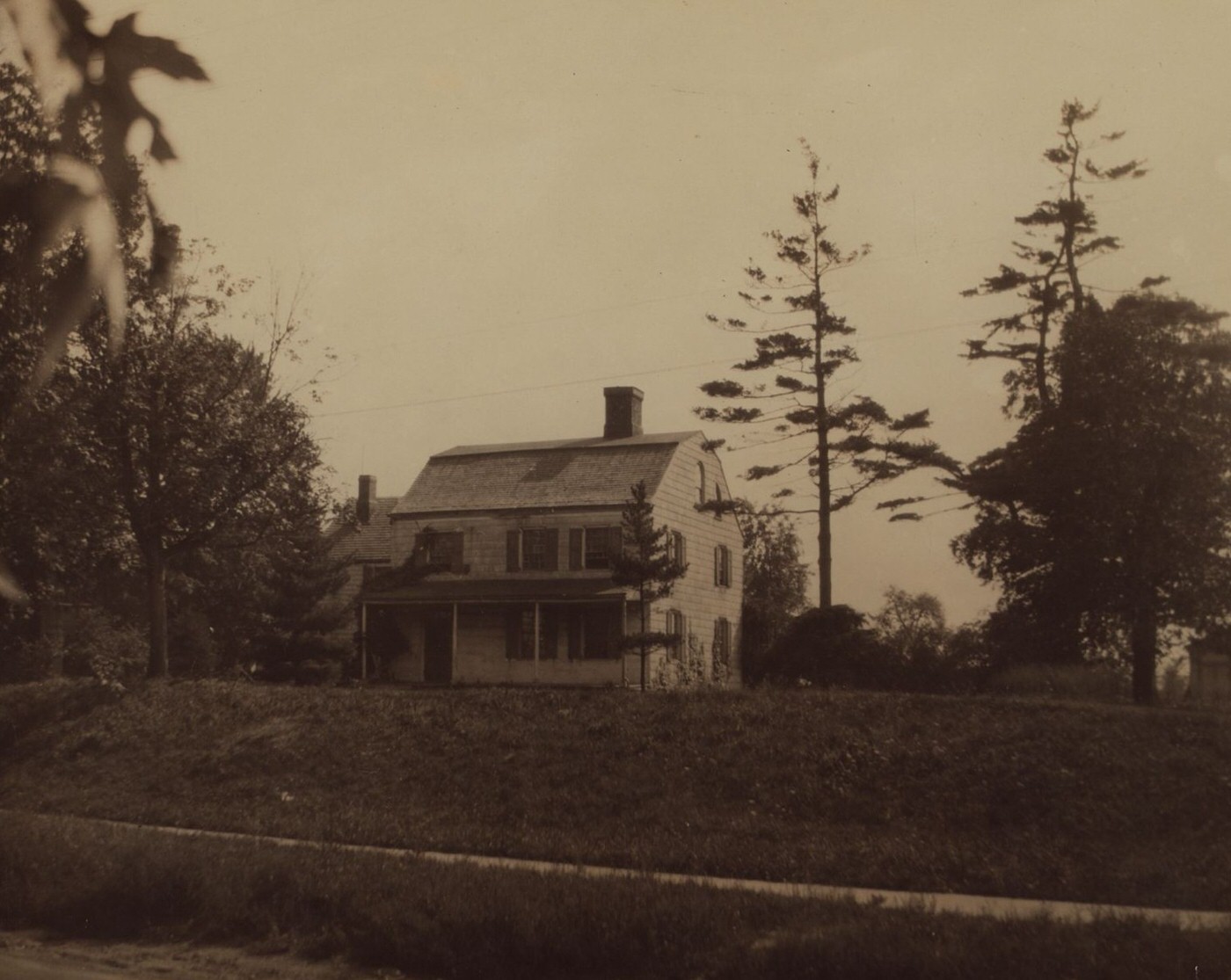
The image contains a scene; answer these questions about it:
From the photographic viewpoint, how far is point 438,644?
122ft

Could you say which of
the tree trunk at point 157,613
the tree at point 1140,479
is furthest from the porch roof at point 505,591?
the tree at point 1140,479

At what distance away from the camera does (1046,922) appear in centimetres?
816

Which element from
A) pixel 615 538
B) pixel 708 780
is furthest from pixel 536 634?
pixel 708 780

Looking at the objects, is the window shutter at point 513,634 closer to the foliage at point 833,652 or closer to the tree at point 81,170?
the foliage at point 833,652

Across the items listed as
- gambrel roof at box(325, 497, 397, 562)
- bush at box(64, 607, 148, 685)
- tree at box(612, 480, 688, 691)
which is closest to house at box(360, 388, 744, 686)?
tree at box(612, 480, 688, 691)

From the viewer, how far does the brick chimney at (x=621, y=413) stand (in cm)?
4041

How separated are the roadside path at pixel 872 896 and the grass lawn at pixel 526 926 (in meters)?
0.47

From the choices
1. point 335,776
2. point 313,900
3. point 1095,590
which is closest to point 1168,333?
point 1095,590

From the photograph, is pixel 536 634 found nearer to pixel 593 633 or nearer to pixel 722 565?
pixel 593 633

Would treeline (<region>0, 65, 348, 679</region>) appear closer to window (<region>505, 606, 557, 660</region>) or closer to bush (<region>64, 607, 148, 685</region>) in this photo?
bush (<region>64, 607, 148, 685</region>)

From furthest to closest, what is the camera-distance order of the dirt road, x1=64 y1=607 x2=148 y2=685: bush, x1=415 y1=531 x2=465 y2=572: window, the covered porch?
1. x1=64 y1=607 x2=148 y2=685: bush
2. x1=415 y1=531 x2=465 y2=572: window
3. the covered porch
4. the dirt road

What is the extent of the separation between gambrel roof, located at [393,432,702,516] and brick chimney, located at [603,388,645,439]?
1.62 feet

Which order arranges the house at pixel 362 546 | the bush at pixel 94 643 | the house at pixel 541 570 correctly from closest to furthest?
the house at pixel 541 570
the bush at pixel 94 643
the house at pixel 362 546

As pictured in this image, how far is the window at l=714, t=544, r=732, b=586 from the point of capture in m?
40.8
